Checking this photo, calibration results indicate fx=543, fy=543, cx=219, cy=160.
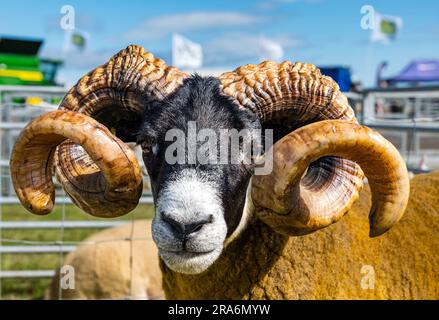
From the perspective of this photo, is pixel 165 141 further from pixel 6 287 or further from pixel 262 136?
pixel 6 287

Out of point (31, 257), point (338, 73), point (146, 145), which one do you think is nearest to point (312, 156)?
point (146, 145)

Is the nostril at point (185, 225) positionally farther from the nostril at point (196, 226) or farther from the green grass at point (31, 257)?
the green grass at point (31, 257)

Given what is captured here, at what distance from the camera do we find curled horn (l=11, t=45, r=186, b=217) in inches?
116

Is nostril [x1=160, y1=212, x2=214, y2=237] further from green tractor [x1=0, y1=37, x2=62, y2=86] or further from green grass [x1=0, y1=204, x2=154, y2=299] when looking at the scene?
green tractor [x1=0, y1=37, x2=62, y2=86]

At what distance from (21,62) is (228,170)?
25.5m

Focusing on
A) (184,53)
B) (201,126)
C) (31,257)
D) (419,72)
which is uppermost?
(419,72)

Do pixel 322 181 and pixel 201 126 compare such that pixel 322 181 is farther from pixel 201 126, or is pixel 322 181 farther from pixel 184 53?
pixel 184 53

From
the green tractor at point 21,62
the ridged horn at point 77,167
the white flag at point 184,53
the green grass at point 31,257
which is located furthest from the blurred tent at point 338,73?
the green tractor at point 21,62

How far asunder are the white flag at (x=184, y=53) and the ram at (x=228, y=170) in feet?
26.4

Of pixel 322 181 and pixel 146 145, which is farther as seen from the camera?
pixel 146 145

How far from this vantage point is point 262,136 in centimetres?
331

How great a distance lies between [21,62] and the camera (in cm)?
2608

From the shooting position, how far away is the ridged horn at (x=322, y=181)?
2.60m
